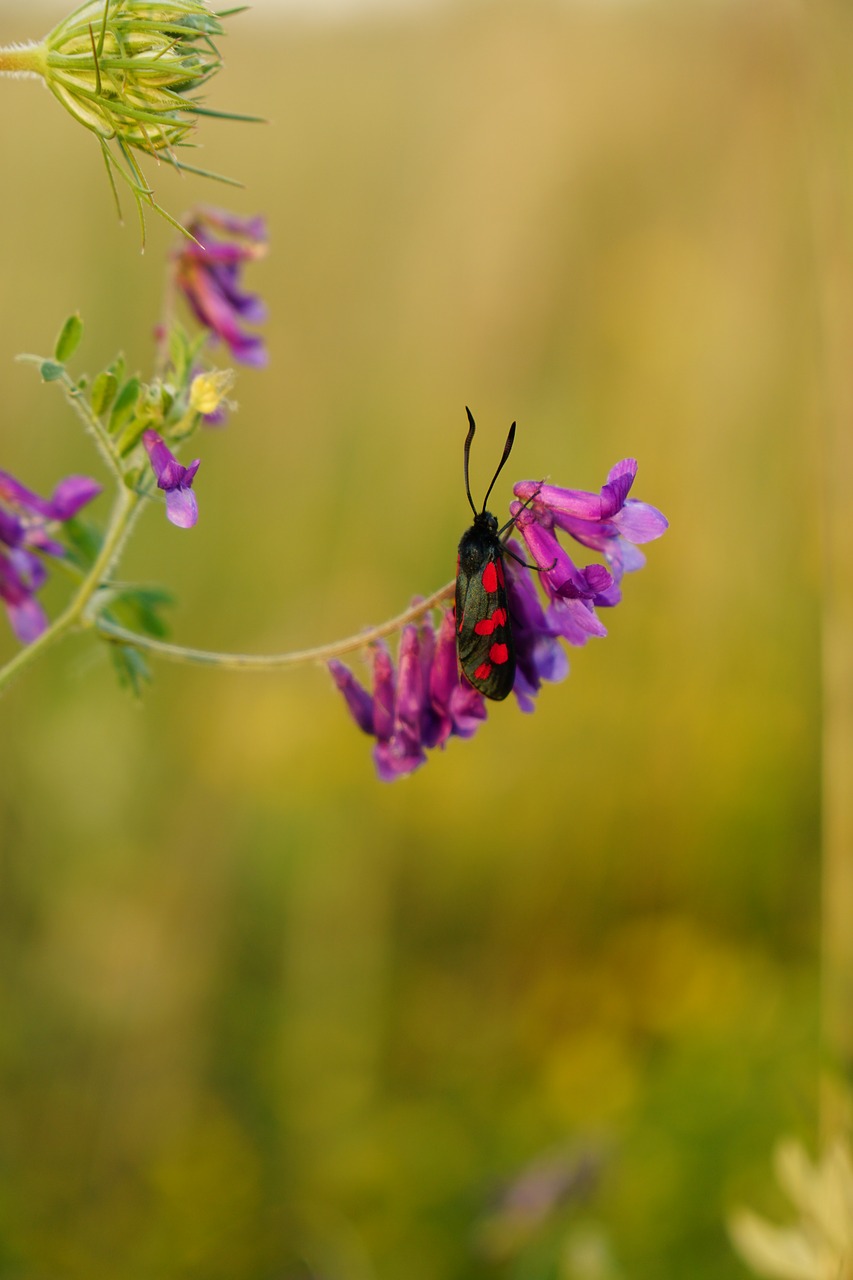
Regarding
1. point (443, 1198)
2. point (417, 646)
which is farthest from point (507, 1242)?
point (417, 646)

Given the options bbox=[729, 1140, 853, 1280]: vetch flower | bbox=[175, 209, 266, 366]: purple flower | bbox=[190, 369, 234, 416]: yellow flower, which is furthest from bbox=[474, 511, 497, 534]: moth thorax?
bbox=[729, 1140, 853, 1280]: vetch flower

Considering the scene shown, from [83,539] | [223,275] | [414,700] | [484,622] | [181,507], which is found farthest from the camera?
[223,275]

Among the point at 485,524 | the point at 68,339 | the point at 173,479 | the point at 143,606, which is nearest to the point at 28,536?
the point at 143,606

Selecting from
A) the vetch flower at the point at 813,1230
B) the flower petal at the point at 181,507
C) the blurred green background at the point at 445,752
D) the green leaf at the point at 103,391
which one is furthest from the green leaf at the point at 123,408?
the vetch flower at the point at 813,1230

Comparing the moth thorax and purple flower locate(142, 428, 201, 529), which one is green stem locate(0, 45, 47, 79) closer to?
purple flower locate(142, 428, 201, 529)

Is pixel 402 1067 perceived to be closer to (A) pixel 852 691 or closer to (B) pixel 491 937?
(B) pixel 491 937

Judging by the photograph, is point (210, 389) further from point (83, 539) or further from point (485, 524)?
point (83, 539)
